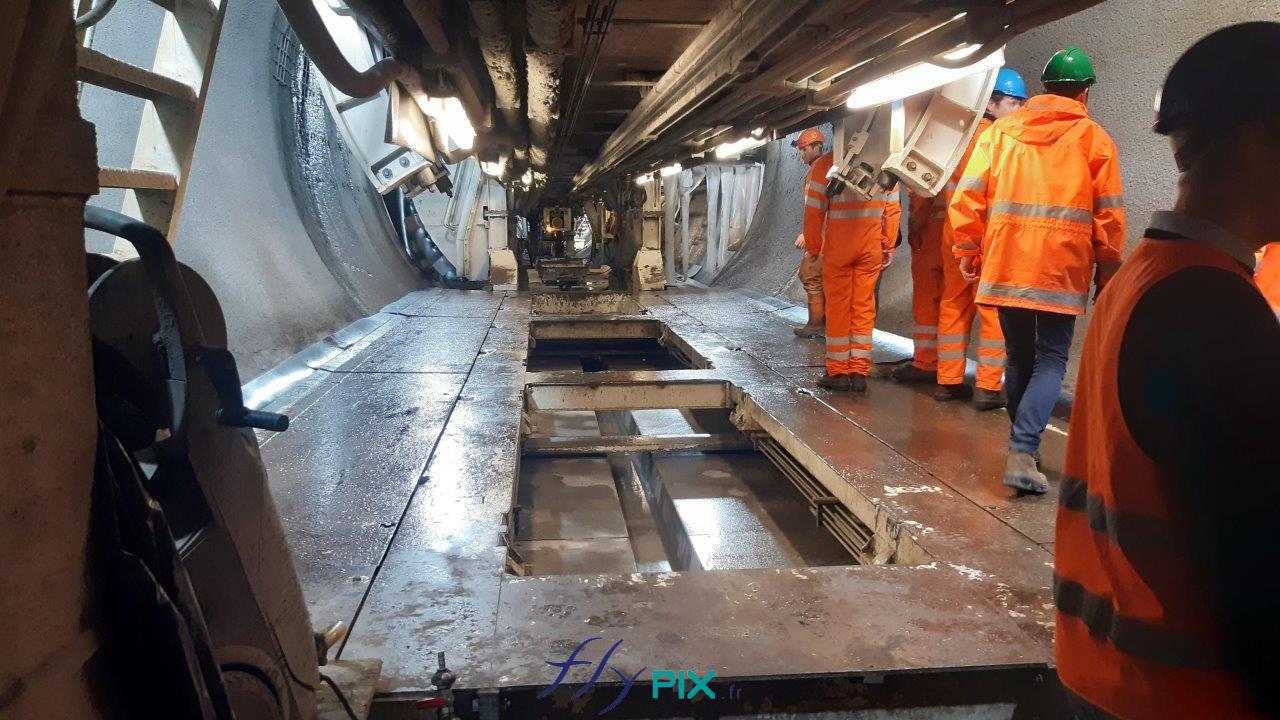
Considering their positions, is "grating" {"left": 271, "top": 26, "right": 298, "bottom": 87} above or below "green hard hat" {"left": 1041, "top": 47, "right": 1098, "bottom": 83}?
above

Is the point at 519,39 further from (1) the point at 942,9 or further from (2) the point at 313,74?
(2) the point at 313,74

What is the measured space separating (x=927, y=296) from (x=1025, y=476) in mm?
1832

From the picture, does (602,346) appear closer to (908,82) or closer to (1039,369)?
(908,82)

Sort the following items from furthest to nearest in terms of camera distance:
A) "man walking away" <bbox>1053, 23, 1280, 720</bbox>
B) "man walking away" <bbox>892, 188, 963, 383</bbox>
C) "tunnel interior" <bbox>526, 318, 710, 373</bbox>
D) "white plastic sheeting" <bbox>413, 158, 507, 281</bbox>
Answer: "white plastic sheeting" <bbox>413, 158, 507, 281</bbox> < "tunnel interior" <bbox>526, 318, 710, 373</bbox> < "man walking away" <bbox>892, 188, 963, 383</bbox> < "man walking away" <bbox>1053, 23, 1280, 720</bbox>

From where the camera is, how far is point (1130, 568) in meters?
1.12

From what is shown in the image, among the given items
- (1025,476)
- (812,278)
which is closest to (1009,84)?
(1025,476)

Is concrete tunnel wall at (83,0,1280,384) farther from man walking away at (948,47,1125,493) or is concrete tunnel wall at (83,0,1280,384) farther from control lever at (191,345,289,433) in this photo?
control lever at (191,345,289,433)

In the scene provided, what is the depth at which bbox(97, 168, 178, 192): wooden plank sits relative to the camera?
4.20 feet

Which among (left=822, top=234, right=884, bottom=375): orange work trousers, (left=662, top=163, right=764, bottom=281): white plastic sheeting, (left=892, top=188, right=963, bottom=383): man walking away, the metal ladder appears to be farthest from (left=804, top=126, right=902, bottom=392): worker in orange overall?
(left=662, top=163, right=764, bottom=281): white plastic sheeting

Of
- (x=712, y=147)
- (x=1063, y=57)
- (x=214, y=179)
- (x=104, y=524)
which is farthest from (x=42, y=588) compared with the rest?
(x=712, y=147)

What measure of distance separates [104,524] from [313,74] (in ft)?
25.7

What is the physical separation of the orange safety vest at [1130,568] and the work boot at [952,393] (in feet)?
10.8

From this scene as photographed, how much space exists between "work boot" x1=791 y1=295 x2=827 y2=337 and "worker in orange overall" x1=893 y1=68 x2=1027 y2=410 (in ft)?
5.80

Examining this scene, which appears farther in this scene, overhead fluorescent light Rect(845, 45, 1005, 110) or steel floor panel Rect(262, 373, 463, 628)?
overhead fluorescent light Rect(845, 45, 1005, 110)
